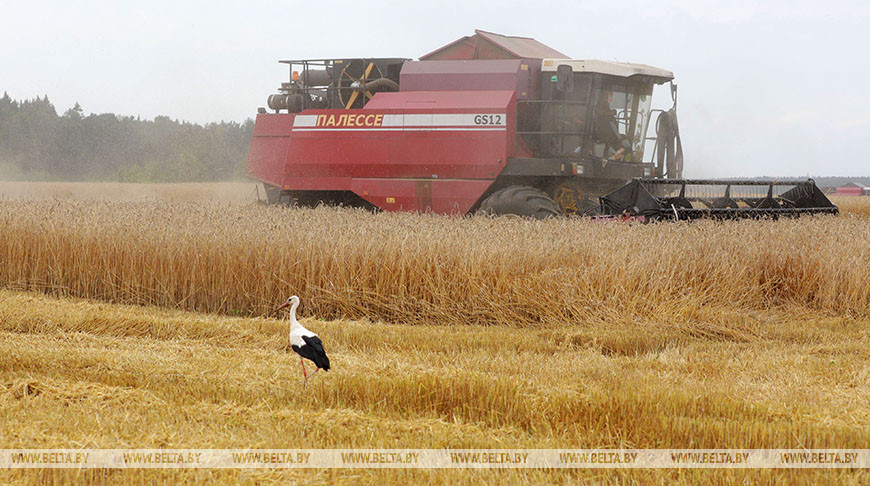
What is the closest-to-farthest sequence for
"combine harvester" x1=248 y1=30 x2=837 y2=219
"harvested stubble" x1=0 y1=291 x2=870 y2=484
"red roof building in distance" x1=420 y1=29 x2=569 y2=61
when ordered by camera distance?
1. "harvested stubble" x1=0 y1=291 x2=870 y2=484
2. "combine harvester" x1=248 y1=30 x2=837 y2=219
3. "red roof building in distance" x1=420 y1=29 x2=569 y2=61

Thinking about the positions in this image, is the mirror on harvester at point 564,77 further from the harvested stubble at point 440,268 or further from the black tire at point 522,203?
the harvested stubble at point 440,268

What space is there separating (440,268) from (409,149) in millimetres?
5139

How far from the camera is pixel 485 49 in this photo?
12445 mm

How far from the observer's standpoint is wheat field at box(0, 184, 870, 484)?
370cm

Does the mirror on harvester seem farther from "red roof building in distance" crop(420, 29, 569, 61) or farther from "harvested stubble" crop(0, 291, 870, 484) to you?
"harvested stubble" crop(0, 291, 870, 484)

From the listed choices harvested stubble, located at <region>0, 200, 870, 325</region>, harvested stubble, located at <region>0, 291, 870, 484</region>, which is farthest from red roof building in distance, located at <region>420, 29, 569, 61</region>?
harvested stubble, located at <region>0, 291, 870, 484</region>

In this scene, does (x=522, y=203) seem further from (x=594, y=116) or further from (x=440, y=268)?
(x=440, y=268)

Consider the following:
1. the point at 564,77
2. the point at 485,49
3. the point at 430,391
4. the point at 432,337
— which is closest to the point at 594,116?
the point at 564,77

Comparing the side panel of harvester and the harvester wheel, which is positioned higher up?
the side panel of harvester

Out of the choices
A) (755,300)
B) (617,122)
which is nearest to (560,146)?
(617,122)

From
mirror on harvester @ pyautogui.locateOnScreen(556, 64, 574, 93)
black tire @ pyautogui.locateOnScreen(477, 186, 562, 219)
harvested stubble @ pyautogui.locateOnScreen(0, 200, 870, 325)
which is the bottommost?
harvested stubble @ pyautogui.locateOnScreen(0, 200, 870, 325)

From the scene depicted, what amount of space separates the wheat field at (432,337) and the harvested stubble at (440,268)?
0.02m

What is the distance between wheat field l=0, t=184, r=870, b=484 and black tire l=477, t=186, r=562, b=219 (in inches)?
80.7

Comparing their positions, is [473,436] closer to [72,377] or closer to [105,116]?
[72,377]
